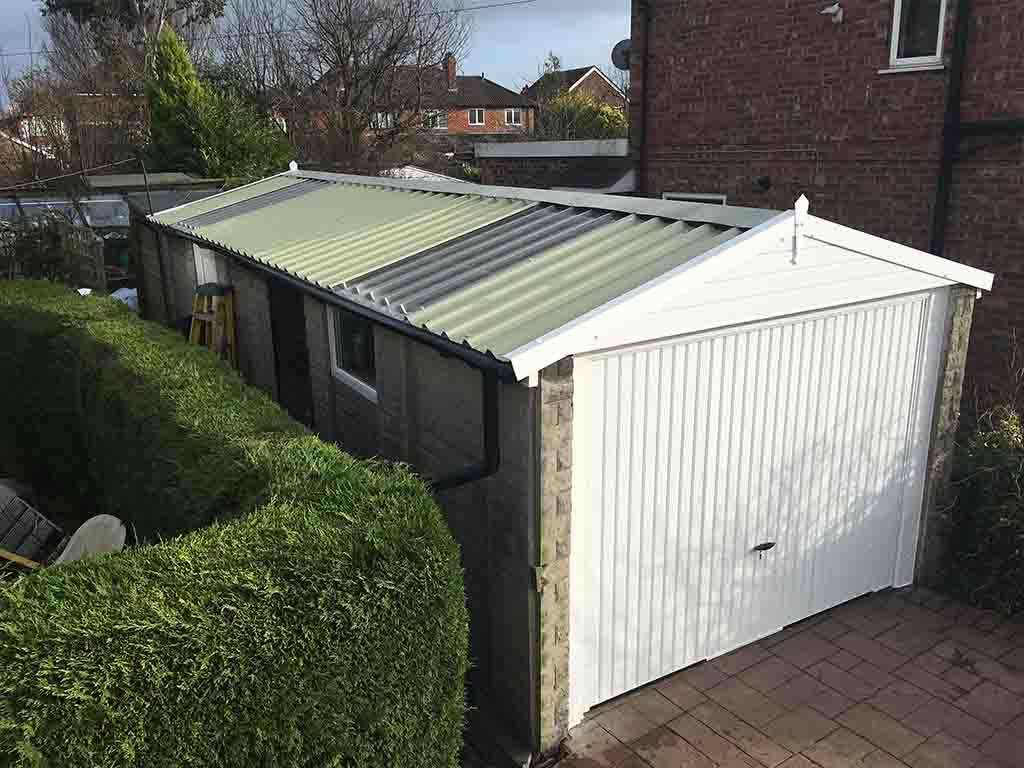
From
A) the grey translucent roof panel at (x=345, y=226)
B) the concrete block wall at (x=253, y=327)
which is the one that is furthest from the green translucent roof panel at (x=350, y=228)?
the concrete block wall at (x=253, y=327)

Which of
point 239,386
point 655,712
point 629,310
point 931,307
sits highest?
point 629,310

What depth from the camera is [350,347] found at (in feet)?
26.5

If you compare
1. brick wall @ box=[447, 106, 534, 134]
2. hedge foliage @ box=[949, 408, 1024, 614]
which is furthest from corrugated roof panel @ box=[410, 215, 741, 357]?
brick wall @ box=[447, 106, 534, 134]

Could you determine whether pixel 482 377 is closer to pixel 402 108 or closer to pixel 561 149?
pixel 561 149

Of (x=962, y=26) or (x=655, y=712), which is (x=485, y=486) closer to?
(x=655, y=712)

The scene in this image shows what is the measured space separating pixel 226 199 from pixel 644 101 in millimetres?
6706

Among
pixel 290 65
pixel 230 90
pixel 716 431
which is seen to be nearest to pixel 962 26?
pixel 716 431

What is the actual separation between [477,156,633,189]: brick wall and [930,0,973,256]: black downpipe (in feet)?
16.2

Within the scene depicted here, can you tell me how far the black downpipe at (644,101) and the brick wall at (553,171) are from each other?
0.24 m

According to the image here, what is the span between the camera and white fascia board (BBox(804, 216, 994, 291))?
5.22 m

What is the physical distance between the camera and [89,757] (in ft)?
9.95

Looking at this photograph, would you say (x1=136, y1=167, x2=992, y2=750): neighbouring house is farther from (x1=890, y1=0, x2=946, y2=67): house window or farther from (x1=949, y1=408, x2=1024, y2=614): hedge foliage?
(x1=890, y1=0, x2=946, y2=67): house window

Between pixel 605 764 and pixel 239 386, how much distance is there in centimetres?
370

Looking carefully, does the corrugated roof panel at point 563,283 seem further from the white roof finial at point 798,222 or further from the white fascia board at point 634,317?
the white roof finial at point 798,222
